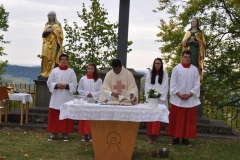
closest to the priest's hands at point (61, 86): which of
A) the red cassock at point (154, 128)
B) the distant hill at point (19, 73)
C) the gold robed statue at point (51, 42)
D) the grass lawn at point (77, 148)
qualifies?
the grass lawn at point (77, 148)

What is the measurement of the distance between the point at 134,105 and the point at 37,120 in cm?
513

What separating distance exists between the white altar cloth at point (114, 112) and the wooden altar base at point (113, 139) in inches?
9.5

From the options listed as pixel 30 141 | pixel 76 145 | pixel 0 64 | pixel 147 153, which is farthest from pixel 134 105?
pixel 0 64

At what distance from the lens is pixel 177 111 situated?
1123cm

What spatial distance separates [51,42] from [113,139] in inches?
249

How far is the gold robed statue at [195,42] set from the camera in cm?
1342

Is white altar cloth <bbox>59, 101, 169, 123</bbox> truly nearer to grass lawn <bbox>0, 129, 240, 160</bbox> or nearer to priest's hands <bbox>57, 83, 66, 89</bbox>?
grass lawn <bbox>0, 129, 240, 160</bbox>

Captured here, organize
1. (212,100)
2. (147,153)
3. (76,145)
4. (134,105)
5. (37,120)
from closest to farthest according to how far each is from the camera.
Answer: (134,105) < (147,153) < (76,145) < (37,120) < (212,100)

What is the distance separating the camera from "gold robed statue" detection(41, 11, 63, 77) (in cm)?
1434

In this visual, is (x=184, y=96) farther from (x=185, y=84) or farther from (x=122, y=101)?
(x=122, y=101)

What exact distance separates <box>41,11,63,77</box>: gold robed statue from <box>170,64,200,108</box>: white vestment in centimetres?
459

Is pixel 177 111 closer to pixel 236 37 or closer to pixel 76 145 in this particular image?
pixel 76 145

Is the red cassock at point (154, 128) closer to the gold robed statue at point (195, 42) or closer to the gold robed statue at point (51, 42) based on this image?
the gold robed statue at point (195, 42)

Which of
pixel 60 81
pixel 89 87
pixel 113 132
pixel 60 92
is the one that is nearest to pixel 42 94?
pixel 60 92
